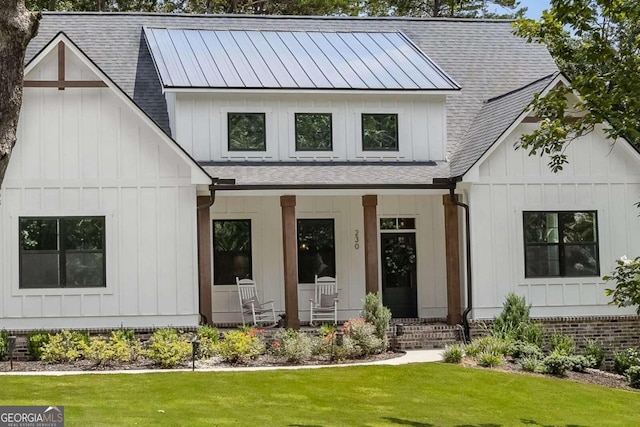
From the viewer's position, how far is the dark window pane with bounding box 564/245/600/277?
19938 mm

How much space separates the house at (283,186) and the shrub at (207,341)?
2.47ft

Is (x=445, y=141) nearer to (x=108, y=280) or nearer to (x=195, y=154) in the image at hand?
(x=195, y=154)

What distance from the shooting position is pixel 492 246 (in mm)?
19656

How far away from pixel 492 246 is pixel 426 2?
2244cm

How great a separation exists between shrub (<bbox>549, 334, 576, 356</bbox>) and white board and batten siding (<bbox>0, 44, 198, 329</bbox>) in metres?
6.71

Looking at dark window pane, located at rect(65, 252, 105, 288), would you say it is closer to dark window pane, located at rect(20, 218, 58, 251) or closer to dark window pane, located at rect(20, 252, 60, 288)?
dark window pane, located at rect(20, 252, 60, 288)

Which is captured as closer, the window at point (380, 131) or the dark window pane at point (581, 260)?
the dark window pane at point (581, 260)

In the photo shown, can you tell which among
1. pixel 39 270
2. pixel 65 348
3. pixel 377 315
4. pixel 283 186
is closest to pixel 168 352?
pixel 65 348

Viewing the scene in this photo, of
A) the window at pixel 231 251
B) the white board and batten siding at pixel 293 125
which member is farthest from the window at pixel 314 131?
the window at pixel 231 251

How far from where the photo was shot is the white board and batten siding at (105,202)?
18125 millimetres

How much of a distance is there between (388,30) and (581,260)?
29.6 feet

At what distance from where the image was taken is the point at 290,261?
19531mm

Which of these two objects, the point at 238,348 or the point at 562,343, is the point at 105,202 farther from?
the point at 562,343

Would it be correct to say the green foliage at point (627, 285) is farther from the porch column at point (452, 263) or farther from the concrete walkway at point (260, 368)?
the porch column at point (452, 263)
